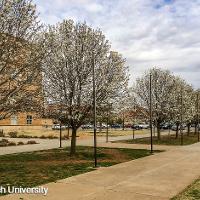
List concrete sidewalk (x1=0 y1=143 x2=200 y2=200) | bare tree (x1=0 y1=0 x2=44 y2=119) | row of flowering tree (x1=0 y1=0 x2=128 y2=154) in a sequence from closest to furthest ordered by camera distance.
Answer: concrete sidewalk (x1=0 y1=143 x2=200 y2=200)
bare tree (x1=0 y1=0 x2=44 y2=119)
row of flowering tree (x1=0 y1=0 x2=128 y2=154)

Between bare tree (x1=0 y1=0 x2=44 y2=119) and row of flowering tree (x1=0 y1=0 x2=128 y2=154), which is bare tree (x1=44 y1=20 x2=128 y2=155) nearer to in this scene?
row of flowering tree (x1=0 y1=0 x2=128 y2=154)

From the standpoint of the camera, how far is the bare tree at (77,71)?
22344 millimetres

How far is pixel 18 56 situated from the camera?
586 inches

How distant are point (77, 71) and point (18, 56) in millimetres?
7754

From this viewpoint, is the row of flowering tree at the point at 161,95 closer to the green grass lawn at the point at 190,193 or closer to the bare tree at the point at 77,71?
the bare tree at the point at 77,71

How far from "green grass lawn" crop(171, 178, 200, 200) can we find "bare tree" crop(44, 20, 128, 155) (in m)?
10.1

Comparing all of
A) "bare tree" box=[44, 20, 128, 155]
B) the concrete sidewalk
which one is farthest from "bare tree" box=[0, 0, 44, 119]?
"bare tree" box=[44, 20, 128, 155]

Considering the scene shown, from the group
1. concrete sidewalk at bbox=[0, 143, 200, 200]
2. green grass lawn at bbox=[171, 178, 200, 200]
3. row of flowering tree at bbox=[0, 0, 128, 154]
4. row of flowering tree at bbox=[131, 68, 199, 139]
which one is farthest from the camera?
row of flowering tree at bbox=[131, 68, 199, 139]

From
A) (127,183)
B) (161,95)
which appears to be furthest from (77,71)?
(161,95)

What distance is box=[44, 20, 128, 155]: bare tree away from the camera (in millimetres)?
22344

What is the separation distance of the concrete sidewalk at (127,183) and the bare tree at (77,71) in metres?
4.90

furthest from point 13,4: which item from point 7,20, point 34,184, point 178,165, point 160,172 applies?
point 178,165

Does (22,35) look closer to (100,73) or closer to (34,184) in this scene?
(34,184)

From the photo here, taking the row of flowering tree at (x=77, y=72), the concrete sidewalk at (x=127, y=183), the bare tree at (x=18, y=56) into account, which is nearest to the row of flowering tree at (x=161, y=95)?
the row of flowering tree at (x=77, y=72)
